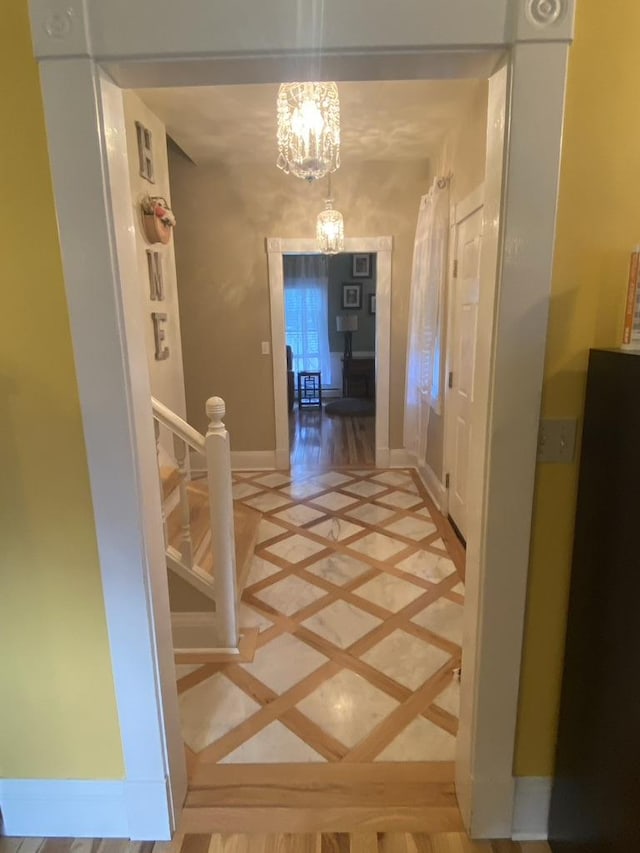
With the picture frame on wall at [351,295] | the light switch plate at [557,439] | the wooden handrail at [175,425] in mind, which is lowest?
the wooden handrail at [175,425]

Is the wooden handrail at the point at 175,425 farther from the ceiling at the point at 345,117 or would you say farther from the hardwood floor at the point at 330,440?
the hardwood floor at the point at 330,440

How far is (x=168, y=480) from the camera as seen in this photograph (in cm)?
288

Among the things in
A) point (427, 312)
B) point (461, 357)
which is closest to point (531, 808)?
point (461, 357)

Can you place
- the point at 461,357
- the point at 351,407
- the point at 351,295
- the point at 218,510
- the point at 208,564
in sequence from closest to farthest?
the point at 218,510, the point at 208,564, the point at 461,357, the point at 351,407, the point at 351,295

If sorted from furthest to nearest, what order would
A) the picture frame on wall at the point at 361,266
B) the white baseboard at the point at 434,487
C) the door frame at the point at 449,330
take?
the picture frame on wall at the point at 361,266 < the white baseboard at the point at 434,487 < the door frame at the point at 449,330

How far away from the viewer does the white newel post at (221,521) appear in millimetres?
2059

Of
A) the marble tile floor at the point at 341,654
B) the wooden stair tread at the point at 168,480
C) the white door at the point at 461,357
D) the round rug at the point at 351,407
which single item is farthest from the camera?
the round rug at the point at 351,407

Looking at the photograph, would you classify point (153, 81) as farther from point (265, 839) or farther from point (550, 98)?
point (265, 839)

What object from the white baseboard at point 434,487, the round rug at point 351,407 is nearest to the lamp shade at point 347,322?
the round rug at point 351,407

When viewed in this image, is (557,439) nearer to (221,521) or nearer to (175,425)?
(221,521)

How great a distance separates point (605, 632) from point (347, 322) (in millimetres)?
7822

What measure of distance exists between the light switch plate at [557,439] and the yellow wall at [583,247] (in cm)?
2

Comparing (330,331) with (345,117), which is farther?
(330,331)

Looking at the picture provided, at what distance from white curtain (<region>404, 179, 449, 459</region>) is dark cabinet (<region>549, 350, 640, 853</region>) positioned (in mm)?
2558
